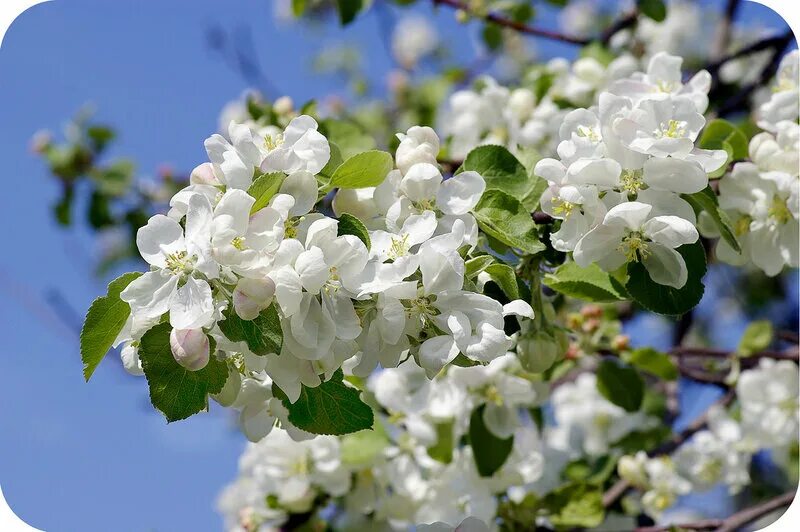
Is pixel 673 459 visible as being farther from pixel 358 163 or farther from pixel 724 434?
pixel 358 163

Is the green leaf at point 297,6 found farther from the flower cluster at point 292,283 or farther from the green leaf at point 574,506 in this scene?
the flower cluster at point 292,283

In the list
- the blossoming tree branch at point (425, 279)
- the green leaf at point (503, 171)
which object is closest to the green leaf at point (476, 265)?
the blossoming tree branch at point (425, 279)

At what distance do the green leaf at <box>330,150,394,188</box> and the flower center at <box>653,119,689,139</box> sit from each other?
1.31ft

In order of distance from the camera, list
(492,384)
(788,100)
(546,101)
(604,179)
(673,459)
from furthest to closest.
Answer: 1. (673,459)
2. (546,101)
3. (492,384)
4. (788,100)
5. (604,179)

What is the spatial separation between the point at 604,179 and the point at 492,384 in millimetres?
816

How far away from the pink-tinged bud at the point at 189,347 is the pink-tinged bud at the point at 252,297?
0.07m

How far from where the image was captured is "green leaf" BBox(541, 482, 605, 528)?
225 centimetres

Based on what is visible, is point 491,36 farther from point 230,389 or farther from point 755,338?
point 230,389

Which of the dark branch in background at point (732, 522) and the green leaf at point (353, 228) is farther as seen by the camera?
the dark branch in background at point (732, 522)

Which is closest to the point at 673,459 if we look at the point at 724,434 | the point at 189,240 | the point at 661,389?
the point at 724,434

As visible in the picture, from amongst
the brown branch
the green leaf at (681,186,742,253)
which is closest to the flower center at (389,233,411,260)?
the green leaf at (681,186,742,253)

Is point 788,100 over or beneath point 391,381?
over

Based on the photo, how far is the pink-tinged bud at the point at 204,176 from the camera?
1276mm

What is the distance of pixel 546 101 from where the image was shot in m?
2.68
